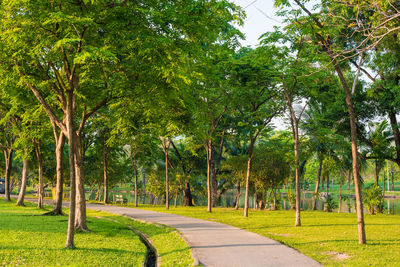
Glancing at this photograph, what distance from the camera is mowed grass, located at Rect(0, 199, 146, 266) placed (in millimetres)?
8758

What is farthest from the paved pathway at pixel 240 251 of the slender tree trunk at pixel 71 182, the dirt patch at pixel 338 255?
the slender tree trunk at pixel 71 182

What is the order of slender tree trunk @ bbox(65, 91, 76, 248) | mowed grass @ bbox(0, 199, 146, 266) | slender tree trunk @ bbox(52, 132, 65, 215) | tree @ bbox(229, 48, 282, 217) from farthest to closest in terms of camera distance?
tree @ bbox(229, 48, 282, 217)
slender tree trunk @ bbox(52, 132, 65, 215)
slender tree trunk @ bbox(65, 91, 76, 248)
mowed grass @ bbox(0, 199, 146, 266)

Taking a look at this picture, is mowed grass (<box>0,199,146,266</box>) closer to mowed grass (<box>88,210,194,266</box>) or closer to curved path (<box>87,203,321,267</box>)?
mowed grass (<box>88,210,194,266</box>)

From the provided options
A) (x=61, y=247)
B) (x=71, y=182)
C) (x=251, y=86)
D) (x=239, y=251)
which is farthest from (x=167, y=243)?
(x=251, y=86)

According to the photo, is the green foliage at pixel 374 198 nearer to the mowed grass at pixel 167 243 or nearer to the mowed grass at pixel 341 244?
the mowed grass at pixel 341 244

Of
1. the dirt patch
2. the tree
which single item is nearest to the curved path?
the dirt patch

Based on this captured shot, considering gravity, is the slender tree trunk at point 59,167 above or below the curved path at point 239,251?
above

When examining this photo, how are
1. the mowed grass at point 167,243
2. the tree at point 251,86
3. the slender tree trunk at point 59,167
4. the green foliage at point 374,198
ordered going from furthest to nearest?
1. the green foliage at point 374,198
2. the tree at point 251,86
3. the slender tree trunk at point 59,167
4. the mowed grass at point 167,243

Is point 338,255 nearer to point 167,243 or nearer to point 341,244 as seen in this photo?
point 341,244

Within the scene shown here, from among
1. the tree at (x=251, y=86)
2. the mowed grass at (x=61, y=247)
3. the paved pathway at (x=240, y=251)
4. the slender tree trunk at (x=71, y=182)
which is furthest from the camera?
the tree at (x=251, y=86)

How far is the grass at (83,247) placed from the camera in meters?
8.80

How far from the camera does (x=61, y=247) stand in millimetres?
10281

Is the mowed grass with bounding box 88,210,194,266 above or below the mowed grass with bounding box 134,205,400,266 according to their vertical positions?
below

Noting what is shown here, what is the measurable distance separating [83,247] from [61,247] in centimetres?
65
